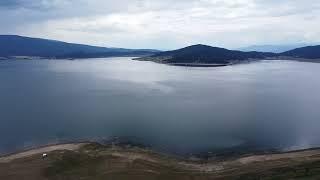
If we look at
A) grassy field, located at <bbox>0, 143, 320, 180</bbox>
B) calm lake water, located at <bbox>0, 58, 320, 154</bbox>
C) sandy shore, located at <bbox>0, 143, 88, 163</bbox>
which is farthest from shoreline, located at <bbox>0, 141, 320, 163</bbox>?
calm lake water, located at <bbox>0, 58, 320, 154</bbox>

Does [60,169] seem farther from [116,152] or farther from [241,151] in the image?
[241,151]

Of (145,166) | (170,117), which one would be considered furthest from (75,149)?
(170,117)

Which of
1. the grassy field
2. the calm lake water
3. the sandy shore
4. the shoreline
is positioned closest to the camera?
the grassy field

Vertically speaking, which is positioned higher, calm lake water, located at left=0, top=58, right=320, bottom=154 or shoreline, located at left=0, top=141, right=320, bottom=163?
calm lake water, located at left=0, top=58, right=320, bottom=154

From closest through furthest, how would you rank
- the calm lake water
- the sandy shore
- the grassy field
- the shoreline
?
the grassy field, the sandy shore, the shoreline, the calm lake water

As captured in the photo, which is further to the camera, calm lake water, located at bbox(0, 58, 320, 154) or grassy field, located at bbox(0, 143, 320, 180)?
calm lake water, located at bbox(0, 58, 320, 154)

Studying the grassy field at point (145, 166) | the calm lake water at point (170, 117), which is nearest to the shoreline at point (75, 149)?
the grassy field at point (145, 166)

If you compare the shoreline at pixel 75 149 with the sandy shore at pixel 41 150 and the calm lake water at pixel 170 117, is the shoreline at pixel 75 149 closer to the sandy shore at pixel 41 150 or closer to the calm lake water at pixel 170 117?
the sandy shore at pixel 41 150

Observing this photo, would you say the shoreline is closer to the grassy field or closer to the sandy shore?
the sandy shore

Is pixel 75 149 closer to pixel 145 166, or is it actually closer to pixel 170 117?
pixel 145 166
